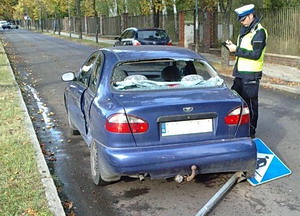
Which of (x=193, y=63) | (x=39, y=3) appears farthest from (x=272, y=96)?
(x=39, y=3)

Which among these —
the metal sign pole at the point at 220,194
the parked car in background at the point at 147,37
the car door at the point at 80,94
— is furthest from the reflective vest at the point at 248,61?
the parked car in background at the point at 147,37

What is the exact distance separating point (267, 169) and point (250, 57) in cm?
158

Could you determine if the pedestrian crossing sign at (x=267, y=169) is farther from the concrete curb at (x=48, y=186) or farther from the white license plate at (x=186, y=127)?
the concrete curb at (x=48, y=186)

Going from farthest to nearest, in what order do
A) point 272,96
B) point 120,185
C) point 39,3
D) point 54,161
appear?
point 39,3 → point 272,96 → point 54,161 → point 120,185

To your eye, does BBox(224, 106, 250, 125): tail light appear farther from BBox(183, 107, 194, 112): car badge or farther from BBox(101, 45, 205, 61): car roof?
BBox(101, 45, 205, 61): car roof

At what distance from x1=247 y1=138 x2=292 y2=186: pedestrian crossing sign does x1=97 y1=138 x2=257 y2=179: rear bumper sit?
519mm

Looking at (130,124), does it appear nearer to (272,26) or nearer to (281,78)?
(281,78)

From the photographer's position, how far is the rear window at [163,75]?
479cm

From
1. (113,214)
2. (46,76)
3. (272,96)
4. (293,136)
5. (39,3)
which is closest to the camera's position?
(113,214)

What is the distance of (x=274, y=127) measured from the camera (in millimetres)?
7375

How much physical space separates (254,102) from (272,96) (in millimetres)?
4600

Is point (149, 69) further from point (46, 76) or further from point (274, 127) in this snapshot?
point (46, 76)

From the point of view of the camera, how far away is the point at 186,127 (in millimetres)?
4328

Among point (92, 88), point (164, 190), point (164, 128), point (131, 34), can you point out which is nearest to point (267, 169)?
point (164, 190)
